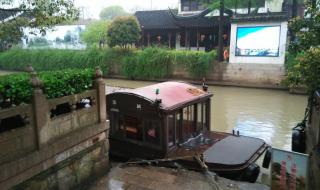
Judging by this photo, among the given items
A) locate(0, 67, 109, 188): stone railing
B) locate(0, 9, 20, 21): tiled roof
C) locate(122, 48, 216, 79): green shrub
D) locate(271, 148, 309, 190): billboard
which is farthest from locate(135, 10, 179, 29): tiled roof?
locate(271, 148, 309, 190): billboard

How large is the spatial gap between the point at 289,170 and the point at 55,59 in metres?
24.2

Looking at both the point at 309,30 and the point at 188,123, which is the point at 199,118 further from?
the point at 309,30

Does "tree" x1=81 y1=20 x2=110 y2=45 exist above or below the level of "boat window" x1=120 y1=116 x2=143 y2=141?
above

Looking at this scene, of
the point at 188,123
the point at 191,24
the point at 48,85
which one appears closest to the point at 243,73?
the point at 191,24

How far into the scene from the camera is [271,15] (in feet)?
60.8

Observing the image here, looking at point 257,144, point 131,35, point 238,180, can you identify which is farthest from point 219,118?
point 131,35

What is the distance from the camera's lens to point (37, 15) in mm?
7391

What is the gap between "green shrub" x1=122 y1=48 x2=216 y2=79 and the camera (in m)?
20.3

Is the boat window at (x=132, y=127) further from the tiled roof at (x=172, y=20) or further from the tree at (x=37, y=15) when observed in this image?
the tiled roof at (x=172, y=20)

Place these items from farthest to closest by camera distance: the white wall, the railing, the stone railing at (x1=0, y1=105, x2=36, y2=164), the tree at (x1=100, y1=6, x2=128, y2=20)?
the tree at (x1=100, y1=6, x2=128, y2=20) < the white wall < the railing < the stone railing at (x1=0, y1=105, x2=36, y2=164)

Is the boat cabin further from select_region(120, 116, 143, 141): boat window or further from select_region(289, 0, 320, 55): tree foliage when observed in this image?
select_region(289, 0, 320, 55): tree foliage

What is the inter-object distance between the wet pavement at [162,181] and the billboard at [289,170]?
1.12 meters

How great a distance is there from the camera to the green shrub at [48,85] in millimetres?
4422

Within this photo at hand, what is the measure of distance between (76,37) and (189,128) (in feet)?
103
